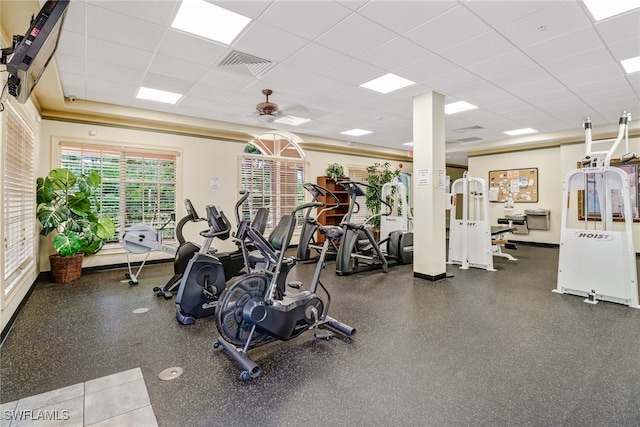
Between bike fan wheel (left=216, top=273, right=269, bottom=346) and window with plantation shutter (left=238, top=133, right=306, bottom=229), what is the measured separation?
15.7 feet

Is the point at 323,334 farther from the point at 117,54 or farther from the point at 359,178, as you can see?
the point at 359,178

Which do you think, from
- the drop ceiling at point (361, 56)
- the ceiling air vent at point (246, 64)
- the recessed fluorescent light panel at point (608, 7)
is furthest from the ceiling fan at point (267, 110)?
the recessed fluorescent light panel at point (608, 7)

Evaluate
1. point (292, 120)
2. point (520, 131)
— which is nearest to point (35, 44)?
point (292, 120)

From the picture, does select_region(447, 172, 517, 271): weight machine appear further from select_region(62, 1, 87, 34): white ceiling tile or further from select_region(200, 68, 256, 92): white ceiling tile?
select_region(62, 1, 87, 34): white ceiling tile

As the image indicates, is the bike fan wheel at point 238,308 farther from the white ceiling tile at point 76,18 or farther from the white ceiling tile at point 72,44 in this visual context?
the white ceiling tile at point 72,44

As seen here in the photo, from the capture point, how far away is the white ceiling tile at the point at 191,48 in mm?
3201

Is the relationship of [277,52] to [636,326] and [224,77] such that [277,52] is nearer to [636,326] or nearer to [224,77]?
[224,77]

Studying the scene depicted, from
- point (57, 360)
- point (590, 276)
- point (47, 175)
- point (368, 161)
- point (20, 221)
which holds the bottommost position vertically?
point (57, 360)

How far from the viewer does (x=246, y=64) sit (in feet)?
12.7

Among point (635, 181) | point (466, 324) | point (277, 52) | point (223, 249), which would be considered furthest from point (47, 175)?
point (635, 181)

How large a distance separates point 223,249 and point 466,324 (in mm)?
5268

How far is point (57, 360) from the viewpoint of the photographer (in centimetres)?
246

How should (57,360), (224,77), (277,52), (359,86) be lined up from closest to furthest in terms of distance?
(57,360) < (277,52) < (224,77) < (359,86)

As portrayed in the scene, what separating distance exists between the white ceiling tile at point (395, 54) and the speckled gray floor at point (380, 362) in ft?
9.55
